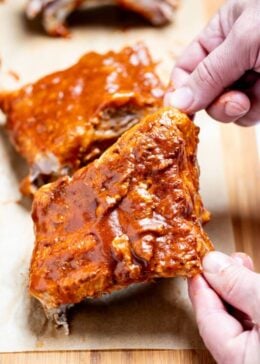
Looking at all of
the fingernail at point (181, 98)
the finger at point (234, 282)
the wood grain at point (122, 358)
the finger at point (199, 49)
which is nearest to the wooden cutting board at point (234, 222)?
Answer: the wood grain at point (122, 358)

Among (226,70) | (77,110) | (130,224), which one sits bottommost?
(130,224)

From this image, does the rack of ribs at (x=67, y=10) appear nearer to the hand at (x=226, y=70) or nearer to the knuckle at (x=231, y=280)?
the hand at (x=226, y=70)

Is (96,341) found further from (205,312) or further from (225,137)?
(225,137)

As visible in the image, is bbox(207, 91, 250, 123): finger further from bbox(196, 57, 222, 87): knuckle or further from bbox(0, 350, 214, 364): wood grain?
bbox(0, 350, 214, 364): wood grain

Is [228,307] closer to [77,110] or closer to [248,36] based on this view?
[248,36]

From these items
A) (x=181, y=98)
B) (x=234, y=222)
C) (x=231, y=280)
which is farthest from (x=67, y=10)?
(x=231, y=280)

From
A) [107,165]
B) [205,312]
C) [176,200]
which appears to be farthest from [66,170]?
[205,312]

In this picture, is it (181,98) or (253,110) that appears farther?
(253,110)
